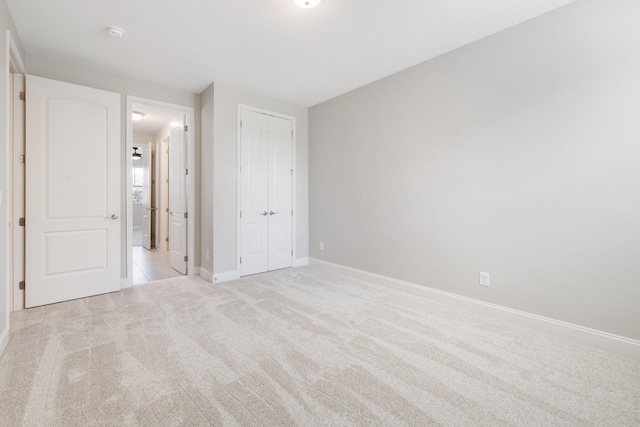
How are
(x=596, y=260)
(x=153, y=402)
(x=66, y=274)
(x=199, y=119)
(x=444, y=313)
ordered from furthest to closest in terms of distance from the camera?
(x=199, y=119)
(x=66, y=274)
(x=444, y=313)
(x=596, y=260)
(x=153, y=402)

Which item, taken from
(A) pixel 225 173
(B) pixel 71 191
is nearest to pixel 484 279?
(A) pixel 225 173

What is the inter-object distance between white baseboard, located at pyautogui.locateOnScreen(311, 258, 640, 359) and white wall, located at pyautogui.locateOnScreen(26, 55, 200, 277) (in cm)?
312

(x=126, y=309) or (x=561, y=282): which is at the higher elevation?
(x=561, y=282)

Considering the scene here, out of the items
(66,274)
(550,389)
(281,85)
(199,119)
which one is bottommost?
(550,389)

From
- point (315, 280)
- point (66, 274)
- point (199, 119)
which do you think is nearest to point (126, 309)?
point (66, 274)

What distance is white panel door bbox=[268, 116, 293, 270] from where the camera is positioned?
4.38 m

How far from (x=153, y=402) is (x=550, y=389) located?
225cm

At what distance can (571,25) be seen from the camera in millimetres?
2234

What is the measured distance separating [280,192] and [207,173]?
3.61ft

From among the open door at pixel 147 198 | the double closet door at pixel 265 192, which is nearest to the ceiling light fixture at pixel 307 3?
the double closet door at pixel 265 192

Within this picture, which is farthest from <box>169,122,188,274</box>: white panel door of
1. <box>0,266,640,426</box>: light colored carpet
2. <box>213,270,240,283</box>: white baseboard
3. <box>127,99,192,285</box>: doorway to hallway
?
<box>0,266,640,426</box>: light colored carpet

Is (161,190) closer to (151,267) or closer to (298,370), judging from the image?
(151,267)

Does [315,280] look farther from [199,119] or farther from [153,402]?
[199,119]

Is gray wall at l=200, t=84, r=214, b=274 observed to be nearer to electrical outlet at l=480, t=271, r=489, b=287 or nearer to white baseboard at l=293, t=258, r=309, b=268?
white baseboard at l=293, t=258, r=309, b=268
